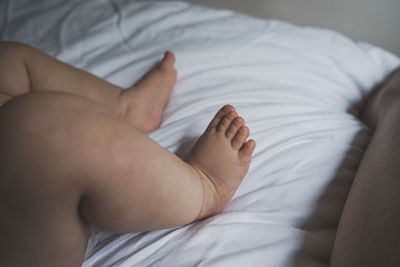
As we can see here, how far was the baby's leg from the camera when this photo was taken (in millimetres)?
413

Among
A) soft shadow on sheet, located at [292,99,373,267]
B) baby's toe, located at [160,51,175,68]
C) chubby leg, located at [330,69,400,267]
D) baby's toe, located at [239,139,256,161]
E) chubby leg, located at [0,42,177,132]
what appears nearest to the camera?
chubby leg, located at [330,69,400,267]

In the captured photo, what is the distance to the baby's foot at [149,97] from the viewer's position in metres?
0.79

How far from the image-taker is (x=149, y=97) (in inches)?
32.0

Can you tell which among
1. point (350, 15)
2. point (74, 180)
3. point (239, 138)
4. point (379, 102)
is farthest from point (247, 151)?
point (350, 15)

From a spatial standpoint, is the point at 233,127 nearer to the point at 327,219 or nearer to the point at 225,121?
the point at 225,121

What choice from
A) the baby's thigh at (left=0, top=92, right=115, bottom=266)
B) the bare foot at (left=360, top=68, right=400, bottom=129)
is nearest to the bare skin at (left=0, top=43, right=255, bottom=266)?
the baby's thigh at (left=0, top=92, right=115, bottom=266)

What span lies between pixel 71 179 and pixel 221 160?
26 cm

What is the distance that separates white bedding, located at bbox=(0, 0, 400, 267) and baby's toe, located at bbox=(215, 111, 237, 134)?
0.24ft

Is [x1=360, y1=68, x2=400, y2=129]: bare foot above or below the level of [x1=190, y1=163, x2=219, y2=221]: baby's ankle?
above

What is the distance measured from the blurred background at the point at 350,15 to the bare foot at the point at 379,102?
34 centimetres

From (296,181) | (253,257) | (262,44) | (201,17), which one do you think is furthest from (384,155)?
(201,17)

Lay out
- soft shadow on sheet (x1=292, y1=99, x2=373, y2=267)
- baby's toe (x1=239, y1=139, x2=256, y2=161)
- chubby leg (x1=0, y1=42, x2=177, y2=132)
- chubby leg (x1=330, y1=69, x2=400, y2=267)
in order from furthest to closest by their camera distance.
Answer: chubby leg (x1=0, y1=42, x2=177, y2=132)
baby's toe (x1=239, y1=139, x2=256, y2=161)
soft shadow on sheet (x1=292, y1=99, x2=373, y2=267)
chubby leg (x1=330, y1=69, x2=400, y2=267)

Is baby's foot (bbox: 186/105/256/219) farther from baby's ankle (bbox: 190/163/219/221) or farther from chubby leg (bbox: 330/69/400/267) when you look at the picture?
chubby leg (bbox: 330/69/400/267)

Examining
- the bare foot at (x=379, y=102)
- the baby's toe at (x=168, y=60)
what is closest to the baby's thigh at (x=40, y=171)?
the baby's toe at (x=168, y=60)
